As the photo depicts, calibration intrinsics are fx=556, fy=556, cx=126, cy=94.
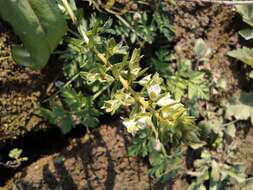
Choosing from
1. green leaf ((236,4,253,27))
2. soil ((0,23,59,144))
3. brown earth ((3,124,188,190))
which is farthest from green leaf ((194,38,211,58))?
soil ((0,23,59,144))

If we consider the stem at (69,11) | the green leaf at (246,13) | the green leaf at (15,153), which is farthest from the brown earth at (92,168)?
the green leaf at (246,13)

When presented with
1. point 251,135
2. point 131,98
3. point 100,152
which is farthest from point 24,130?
point 251,135

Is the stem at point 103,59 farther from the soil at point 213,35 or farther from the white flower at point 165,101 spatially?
the soil at point 213,35

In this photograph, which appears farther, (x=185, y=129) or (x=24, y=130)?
(x=24, y=130)

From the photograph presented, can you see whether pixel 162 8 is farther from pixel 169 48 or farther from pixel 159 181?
pixel 159 181

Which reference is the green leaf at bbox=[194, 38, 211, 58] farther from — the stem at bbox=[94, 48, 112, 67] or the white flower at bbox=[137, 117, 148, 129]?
the white flower at bbox=[137, 117, 148, 129]

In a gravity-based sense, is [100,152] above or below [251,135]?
above
